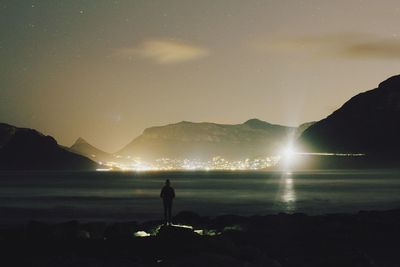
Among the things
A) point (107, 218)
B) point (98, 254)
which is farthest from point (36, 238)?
point (107, 218)

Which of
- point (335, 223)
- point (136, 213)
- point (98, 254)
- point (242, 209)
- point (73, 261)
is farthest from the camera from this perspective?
point (242, 209)

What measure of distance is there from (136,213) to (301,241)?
115ft

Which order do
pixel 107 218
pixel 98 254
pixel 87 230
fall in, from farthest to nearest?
pixel 107 218 < pixel 87 230 < pixel 98 254

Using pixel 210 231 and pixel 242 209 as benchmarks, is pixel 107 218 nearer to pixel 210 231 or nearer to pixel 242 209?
pixel 242 209

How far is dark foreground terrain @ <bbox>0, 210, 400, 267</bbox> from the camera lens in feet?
70.1

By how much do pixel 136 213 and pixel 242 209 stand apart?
13.5m

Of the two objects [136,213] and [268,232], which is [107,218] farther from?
[268,232]

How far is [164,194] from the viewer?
1272 inches

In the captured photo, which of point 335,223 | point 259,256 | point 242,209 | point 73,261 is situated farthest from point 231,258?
point 242,209

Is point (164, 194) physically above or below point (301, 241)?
above

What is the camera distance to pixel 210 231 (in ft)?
108

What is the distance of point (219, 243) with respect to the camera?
76.4 ft

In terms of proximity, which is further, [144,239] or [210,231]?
[210,231]

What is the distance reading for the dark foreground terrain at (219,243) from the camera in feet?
70.1
